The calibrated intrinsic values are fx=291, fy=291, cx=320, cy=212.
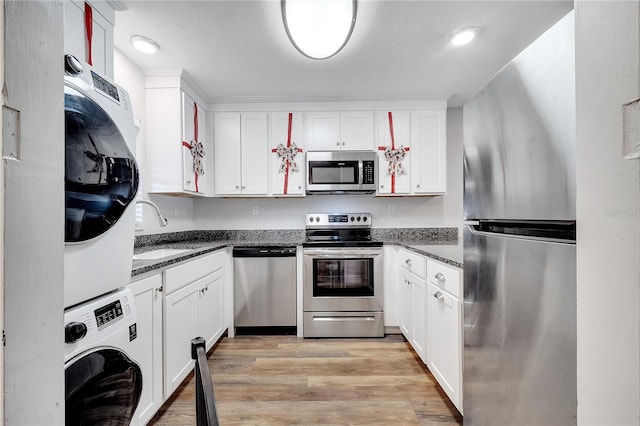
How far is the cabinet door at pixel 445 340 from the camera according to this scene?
1579mm

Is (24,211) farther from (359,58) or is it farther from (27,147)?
(359,58)

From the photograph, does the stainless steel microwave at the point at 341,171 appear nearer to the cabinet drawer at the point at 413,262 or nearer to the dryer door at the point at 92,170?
the cabinet drawer at the point at 413,262

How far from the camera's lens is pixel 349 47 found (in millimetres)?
2127

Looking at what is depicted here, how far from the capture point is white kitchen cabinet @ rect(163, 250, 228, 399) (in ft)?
5.65

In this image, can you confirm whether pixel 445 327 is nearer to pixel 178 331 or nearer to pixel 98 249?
pixel 178 331

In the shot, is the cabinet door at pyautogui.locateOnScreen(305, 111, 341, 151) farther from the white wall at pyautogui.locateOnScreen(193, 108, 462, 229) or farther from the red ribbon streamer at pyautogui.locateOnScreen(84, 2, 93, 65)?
the red ribbon streamer at pyautogui.locateOnScreen(84, 2, 93, 65)

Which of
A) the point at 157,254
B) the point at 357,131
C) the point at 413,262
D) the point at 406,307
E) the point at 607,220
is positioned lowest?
the point at 406,307

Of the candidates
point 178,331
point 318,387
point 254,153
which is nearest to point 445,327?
point 318,387

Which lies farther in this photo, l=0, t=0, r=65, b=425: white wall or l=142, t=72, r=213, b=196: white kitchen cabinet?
l=142, t=72, r=213, b=196: white kitchen cabinet

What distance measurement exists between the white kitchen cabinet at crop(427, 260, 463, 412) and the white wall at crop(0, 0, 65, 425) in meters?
1.61

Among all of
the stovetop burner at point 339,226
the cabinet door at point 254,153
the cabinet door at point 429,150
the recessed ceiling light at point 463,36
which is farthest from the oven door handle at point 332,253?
the recessed ceiling light at point 463,36

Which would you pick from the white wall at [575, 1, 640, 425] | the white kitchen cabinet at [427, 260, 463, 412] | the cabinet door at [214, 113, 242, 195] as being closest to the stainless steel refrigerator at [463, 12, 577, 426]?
the white wall at [575, 1, 640, 425]

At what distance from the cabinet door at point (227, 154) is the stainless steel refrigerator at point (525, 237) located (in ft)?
8.19

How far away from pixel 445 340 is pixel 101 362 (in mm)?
1684
